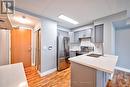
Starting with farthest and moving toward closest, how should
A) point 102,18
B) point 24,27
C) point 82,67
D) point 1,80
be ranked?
point 24,27 → point 102,18 → point 82,67 → point 1,80

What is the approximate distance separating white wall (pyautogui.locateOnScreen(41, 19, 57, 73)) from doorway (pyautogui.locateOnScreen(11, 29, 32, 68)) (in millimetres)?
1580

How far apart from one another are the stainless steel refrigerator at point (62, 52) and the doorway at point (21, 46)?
1.80m

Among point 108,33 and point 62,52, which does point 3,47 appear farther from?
point 108,33

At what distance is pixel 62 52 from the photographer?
4.18 metres

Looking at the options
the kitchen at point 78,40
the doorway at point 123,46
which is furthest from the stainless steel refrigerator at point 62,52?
the doorway at point 123,46

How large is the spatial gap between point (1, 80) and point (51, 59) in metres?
2.91

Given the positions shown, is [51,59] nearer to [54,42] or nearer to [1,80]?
[54,42]

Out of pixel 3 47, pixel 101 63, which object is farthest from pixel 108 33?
pixel 3 47

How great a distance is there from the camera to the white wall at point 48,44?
3385 millimetres

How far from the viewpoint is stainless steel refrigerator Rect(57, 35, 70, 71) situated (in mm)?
3969

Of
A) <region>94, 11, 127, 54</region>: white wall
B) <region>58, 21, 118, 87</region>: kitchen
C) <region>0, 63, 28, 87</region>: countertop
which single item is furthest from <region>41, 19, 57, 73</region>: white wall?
<region>0, 63, 28, 87</region>: countertop

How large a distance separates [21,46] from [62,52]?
216 centimetres

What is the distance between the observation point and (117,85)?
2547 mm

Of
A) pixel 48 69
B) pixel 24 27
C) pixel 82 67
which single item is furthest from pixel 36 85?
pixel 24 27
